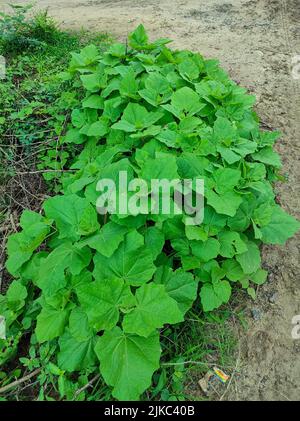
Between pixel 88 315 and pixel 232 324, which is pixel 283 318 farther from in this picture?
pixel 88 315

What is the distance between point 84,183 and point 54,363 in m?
0.99

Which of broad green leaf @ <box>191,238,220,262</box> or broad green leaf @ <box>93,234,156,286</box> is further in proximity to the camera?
broad green leaf @ <box>191,238,220,262</box>

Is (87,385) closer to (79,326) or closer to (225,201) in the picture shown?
(79,326)

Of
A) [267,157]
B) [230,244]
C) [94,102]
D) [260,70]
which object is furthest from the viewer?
[260,70]

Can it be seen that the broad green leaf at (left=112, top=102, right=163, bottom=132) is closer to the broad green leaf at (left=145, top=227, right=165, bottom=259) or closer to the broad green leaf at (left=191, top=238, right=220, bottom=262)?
the broad green leaf at (left=145, top=227, right=165, bottom=259)

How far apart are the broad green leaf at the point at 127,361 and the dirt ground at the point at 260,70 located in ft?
1.83

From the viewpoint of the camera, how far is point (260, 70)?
3.68 metres

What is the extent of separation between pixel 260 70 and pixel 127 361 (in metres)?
3.15

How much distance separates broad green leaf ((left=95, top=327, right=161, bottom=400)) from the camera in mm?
1611

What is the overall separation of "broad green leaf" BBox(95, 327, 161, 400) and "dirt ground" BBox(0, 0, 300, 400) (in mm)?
559

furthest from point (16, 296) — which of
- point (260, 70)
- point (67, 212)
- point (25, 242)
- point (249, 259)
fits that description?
point (260, 70)

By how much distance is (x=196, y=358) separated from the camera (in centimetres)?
199

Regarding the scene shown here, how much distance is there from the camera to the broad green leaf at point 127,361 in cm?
161

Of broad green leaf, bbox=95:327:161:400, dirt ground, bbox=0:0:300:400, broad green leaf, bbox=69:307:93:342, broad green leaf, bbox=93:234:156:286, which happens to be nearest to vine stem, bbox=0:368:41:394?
broad green leaf, bbox=69:307:93:342
